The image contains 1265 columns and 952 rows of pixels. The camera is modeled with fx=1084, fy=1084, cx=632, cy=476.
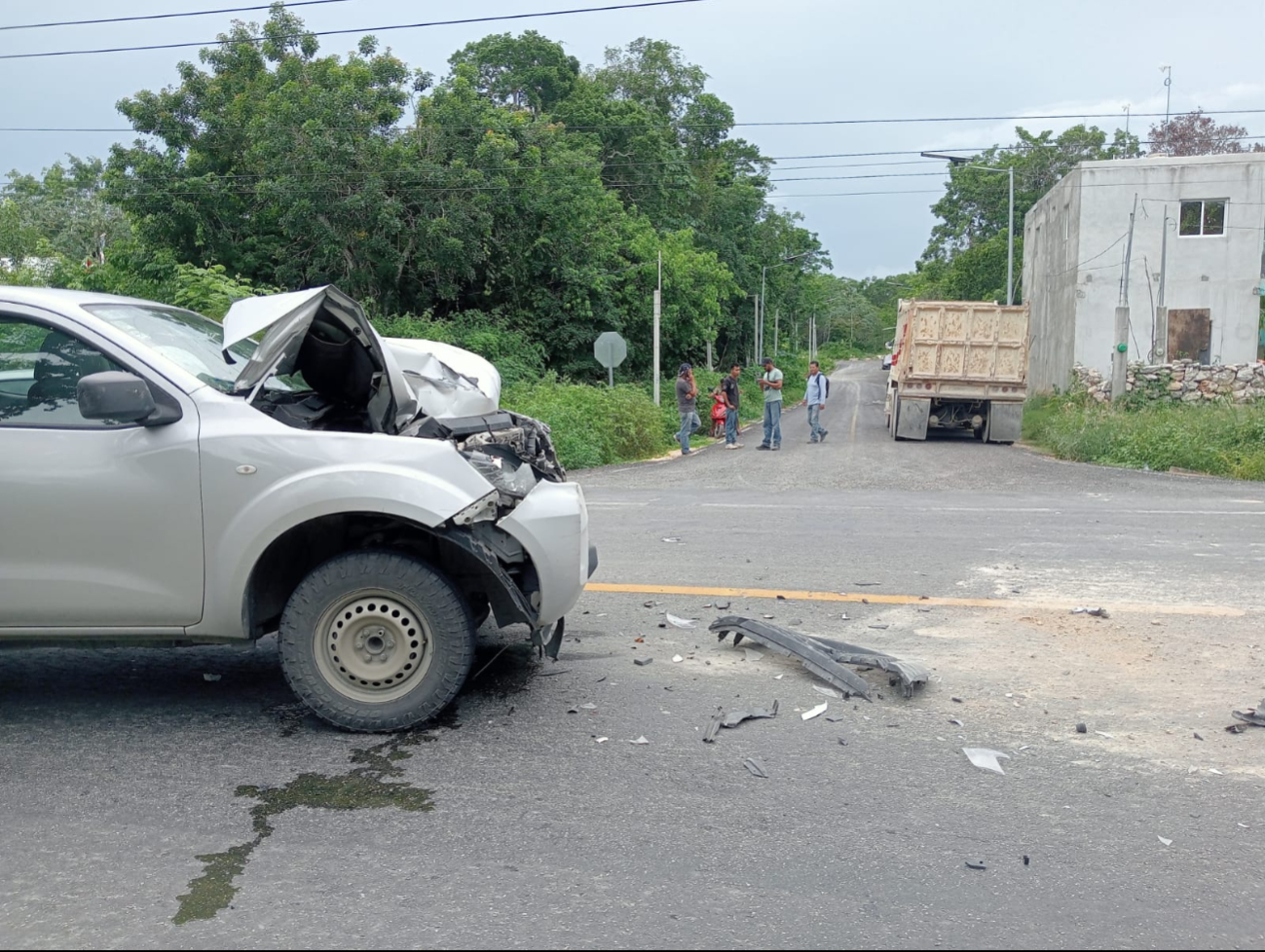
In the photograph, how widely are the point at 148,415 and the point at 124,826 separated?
1.64 meters

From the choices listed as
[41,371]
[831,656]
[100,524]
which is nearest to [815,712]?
[831,656]

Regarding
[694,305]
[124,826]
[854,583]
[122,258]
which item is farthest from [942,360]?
[124,826]

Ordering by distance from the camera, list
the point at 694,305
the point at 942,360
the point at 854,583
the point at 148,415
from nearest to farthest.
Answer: the point at 148,415 < the point at 854,583 < the point at 942,360 < the point at 694,305

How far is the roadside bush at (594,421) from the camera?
19.6 meters

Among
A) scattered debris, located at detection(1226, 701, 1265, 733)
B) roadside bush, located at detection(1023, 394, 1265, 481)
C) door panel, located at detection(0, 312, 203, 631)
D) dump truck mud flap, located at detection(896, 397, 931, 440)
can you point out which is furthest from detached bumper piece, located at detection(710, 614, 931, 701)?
dump truck mud flap, located at detection(896, 397, 931, 440)

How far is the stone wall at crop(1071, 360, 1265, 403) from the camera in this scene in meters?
24.7

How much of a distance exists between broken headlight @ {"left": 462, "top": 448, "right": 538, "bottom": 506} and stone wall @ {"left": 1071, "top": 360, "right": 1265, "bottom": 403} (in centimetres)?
2356

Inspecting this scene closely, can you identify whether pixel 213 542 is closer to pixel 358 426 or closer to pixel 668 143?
pixel 358 426

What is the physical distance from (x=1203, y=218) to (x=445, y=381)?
3304cm

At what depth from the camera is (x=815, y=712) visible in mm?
4992

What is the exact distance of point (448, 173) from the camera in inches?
1032

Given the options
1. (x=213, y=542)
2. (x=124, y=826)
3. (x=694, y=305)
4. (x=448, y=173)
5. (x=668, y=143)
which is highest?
(x=668, y=143)

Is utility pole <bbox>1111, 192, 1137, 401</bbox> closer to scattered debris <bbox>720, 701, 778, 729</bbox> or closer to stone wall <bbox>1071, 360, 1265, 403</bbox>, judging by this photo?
stone wall <bbox>1071, 360, 1265, 403</bbox>

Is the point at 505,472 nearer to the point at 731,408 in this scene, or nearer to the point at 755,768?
the point at 755,768
